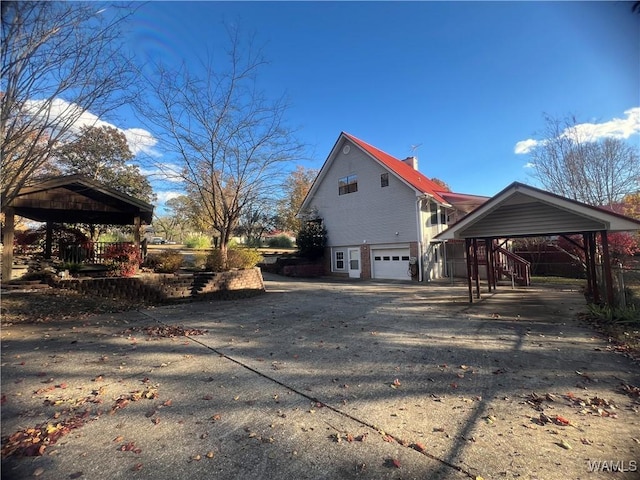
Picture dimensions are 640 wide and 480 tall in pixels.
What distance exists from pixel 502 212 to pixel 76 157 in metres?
25.6

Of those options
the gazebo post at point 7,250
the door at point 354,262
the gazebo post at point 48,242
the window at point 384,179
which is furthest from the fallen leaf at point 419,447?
the door at point 354,262

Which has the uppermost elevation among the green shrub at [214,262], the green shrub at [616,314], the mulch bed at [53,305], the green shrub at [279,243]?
the green shrub at [279,243]

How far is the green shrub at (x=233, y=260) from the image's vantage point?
12984 millimetres

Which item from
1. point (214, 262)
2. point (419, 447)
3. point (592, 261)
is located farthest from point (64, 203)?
point (592, 261)

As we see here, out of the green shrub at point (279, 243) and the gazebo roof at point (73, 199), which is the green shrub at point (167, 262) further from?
the green shrub at point (279, 243)

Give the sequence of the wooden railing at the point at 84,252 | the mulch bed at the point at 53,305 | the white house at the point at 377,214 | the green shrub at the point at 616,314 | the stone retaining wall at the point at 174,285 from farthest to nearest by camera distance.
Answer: the white house at the point at 377,214 < the wooden railing at the point at 84,252 < the stone retaining wall at the point at 174,285 < the mulch bed at the point at 53,305 < the green shrub at the point at 616,314

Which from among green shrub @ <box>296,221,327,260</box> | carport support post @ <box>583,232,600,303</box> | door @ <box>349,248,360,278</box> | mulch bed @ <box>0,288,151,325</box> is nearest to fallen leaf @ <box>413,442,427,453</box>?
mulch bed @ <box>0,288,151,325</box>

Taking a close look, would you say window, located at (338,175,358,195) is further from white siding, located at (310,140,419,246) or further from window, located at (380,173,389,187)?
window, located at (380,173,389,187)

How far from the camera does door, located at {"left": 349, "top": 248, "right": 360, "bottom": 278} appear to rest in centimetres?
2100

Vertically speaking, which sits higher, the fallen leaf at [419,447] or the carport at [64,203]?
the carport at [64,203]

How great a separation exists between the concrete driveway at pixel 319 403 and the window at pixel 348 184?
50.3ft

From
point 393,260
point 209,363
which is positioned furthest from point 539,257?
point 209,363

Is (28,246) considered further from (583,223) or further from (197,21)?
(583,223)

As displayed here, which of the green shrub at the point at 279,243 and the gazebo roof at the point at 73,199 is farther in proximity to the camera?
the green shrub at the point at 279,243
